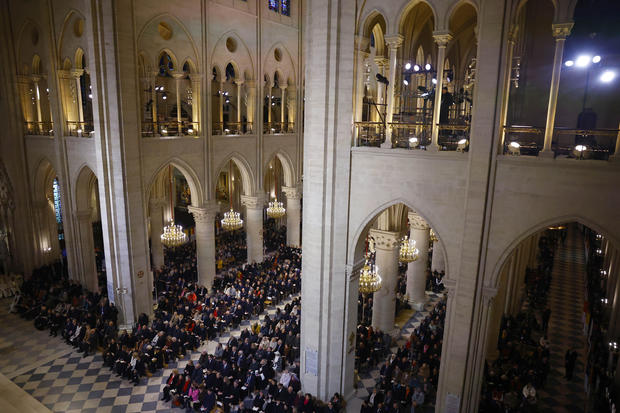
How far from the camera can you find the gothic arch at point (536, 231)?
7.68 meters

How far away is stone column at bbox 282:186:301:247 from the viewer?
75.9ft

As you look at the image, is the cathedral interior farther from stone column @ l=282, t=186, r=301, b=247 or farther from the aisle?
stone column @ l=282, t=186, r=301, b=247

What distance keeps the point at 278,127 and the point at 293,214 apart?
497cm

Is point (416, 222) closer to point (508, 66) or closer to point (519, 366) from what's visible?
point (519, 366)

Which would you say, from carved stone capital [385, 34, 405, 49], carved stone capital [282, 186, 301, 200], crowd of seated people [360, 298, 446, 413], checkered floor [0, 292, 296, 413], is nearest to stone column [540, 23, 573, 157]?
carved stone capital [385, 34, 405, 49]

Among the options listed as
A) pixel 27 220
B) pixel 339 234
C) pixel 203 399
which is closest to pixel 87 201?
pixel 27 220

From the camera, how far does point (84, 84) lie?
25125mm

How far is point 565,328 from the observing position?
16125 mm

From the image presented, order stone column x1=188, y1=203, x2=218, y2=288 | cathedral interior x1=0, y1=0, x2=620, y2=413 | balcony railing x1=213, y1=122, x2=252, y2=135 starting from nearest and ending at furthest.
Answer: cathedral interior x1=0, y1=0, x2=620, y2=413
stone column x1=188, y1=203, x2=218, y2=288
balcony railing x1=213, y1=122, x2=252, y2=135

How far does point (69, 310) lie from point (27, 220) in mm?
6778

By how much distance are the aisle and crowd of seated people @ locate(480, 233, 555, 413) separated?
0.48m

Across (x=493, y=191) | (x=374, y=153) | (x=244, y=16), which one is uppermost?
(x=244, y=16)

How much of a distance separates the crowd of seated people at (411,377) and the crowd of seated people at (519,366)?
147cm

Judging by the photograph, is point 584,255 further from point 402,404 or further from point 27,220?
point 27,220
